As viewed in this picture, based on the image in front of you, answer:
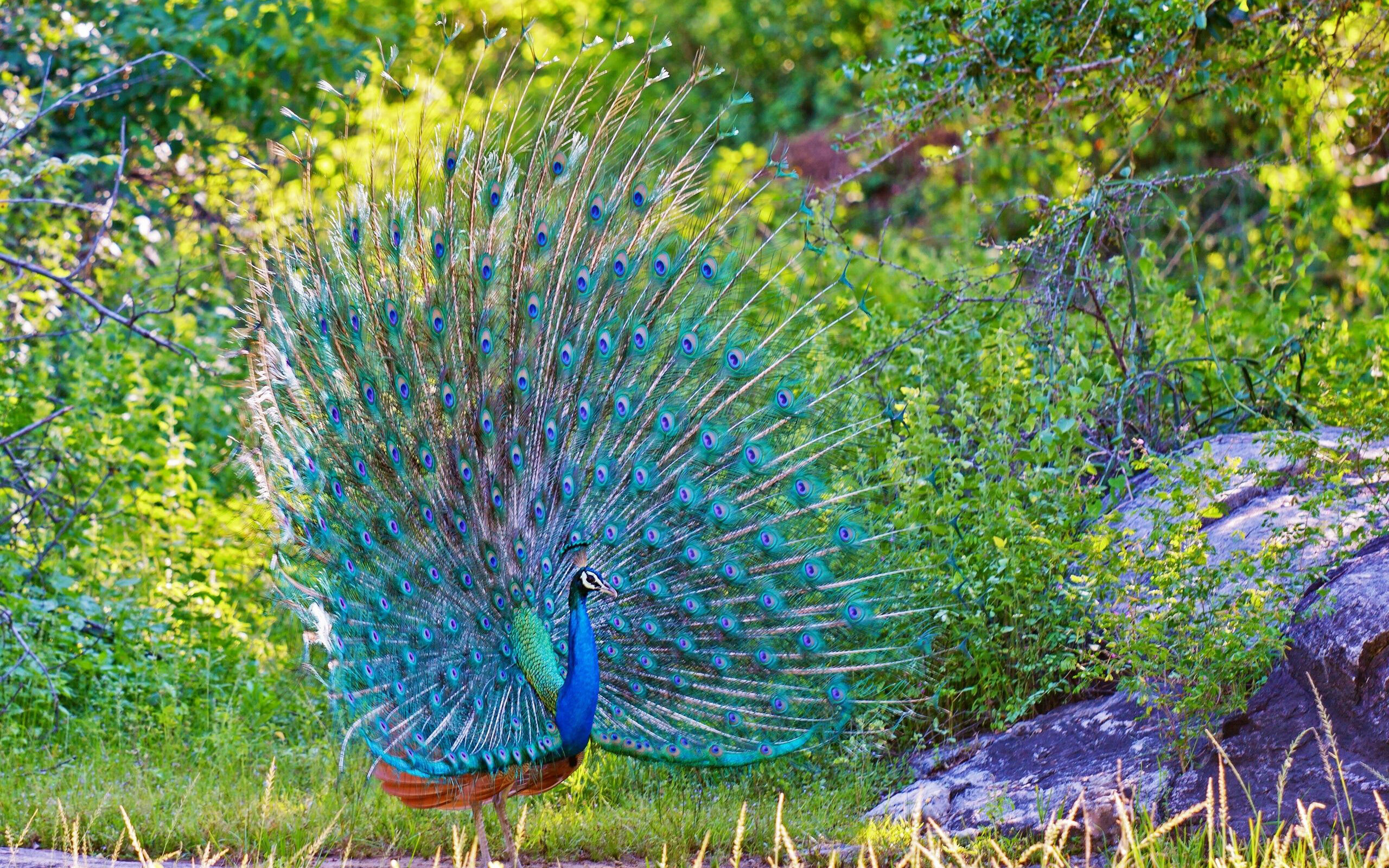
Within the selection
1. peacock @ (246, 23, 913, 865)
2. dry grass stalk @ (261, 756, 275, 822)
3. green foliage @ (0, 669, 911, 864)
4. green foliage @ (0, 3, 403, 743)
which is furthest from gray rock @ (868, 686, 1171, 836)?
green foliage @ (0, 3, 403, 743)

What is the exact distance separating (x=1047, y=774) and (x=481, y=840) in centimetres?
198

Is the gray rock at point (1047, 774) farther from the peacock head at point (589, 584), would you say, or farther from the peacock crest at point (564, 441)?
the peacock head at point (589, 584)

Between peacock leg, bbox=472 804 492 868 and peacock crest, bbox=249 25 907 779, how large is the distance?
0.27m

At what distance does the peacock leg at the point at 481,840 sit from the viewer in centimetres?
452

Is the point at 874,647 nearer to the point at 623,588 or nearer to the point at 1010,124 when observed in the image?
the point at 623,588

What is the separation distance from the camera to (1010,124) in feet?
22.0

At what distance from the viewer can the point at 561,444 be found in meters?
5.03

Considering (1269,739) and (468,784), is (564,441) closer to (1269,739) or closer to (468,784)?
(468,784)

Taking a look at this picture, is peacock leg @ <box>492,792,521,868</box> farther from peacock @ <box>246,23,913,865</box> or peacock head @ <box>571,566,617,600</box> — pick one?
peacock head @ <box>571,566,617,600</box>

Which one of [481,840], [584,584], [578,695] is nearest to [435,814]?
[481,840]

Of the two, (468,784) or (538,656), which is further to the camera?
(538,656)

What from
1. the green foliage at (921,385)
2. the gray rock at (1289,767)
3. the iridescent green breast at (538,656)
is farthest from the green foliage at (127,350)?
the gray rock at (1289,767)

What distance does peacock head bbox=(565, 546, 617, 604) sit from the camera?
4555 millimetres

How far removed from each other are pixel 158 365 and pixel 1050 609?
5968 millimetres
